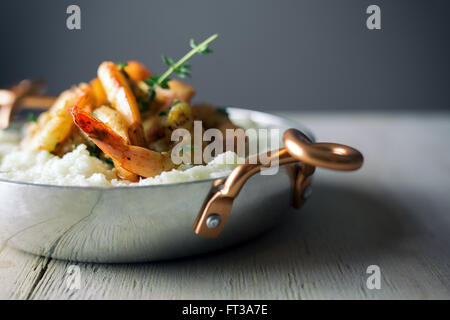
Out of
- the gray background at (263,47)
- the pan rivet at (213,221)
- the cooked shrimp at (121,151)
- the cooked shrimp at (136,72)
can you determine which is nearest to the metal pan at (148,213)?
the pan rivet at (213,221)

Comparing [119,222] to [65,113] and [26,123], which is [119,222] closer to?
[65,113]

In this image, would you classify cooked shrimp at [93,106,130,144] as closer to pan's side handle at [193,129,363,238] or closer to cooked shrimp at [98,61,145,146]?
cooked shrimp at [98,61,145,146]

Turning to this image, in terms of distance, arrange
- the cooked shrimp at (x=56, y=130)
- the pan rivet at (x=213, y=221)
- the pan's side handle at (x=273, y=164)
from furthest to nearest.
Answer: the cooked shrimp at (x=56, y=130) → the pan rivet at (x=213, y=221) → the pan's side handle at (x=273, y=164)

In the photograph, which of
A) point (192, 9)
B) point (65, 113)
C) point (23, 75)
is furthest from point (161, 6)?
point (65, 113)

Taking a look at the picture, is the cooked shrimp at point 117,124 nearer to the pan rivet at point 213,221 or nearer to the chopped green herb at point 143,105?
the chopped green herb at point 143,105

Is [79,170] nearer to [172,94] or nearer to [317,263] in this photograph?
[172,94]
